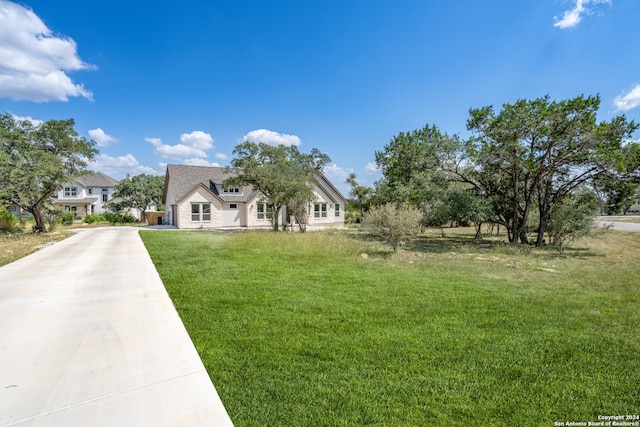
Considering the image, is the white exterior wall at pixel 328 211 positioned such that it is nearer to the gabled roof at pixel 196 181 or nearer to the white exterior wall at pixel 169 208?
the gabled roof at pixel 196 181

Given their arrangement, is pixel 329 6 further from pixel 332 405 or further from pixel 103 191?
pixel 103 191

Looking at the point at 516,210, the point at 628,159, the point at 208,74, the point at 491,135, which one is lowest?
the point at 516,210

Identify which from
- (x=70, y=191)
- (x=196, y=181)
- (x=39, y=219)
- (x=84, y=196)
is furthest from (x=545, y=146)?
(x=84, y=196)

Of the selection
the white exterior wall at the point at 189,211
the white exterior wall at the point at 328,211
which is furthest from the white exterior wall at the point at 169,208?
the white exterior wall at the point at 328,211

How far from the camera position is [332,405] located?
2.46 m

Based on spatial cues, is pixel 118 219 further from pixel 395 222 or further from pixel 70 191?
pixel 395 222

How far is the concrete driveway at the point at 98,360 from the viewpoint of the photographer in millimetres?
2356

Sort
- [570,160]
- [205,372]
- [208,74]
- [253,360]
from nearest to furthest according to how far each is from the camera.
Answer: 1. [205,372]
2. [253,360]
3. [570,160]
4. [208,74]

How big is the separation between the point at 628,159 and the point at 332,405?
53.1ft

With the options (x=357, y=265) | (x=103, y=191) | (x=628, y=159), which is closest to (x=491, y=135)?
(x=628, y=159)

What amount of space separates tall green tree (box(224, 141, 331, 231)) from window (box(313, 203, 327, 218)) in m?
8.84

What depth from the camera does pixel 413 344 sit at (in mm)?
3562

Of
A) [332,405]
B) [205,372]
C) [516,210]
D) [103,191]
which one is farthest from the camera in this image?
[103,191]

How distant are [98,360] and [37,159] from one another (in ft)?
62.5
